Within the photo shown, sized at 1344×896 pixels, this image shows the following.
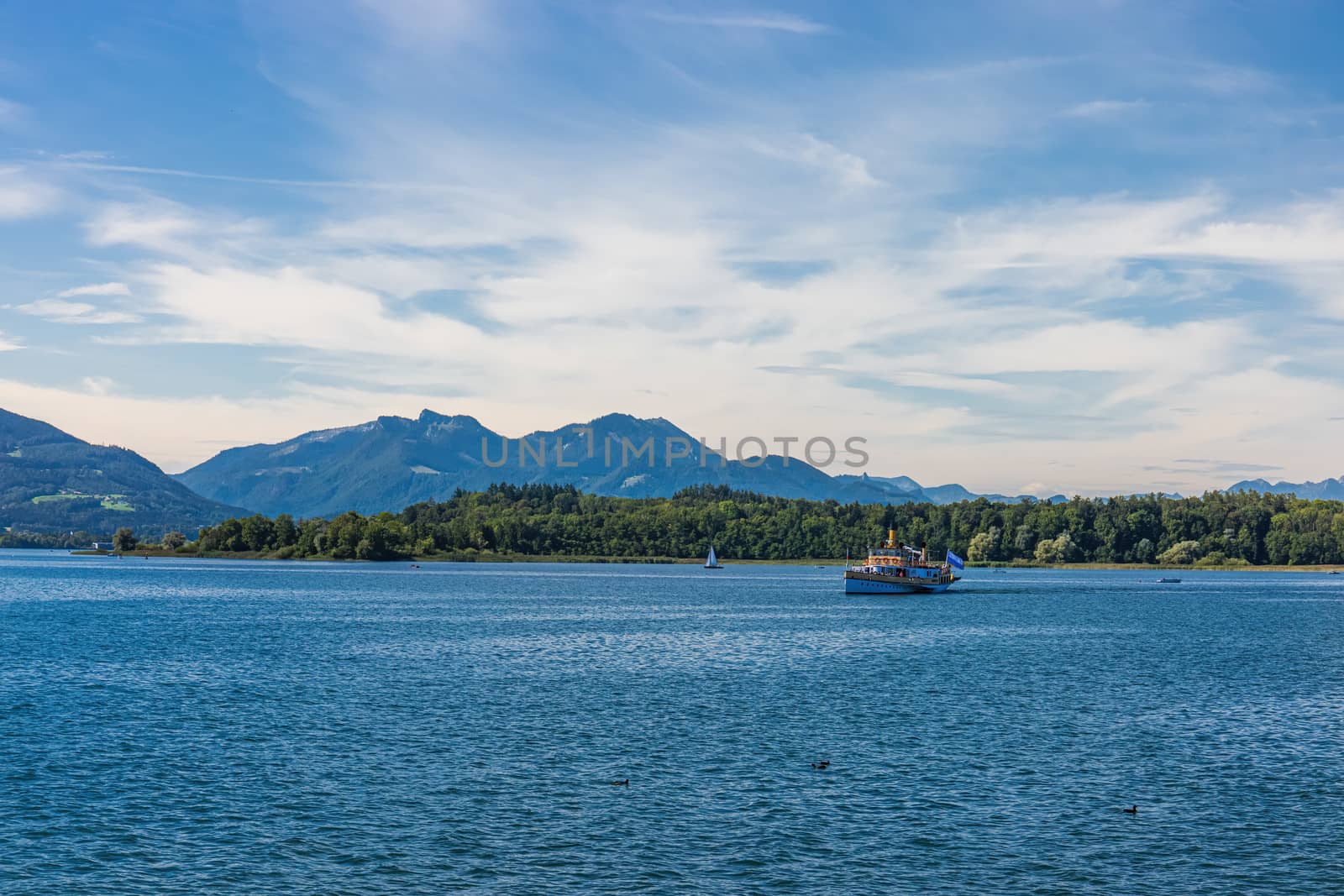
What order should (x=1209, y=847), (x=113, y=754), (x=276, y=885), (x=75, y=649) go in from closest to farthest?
(x=276, y=885)
(x=1209, y=847)
(x=113, y=754)
(x=75, y=649)

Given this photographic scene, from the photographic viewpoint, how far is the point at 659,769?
50.3 meters

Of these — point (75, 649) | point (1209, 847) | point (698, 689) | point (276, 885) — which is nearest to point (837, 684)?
point (698, 689)

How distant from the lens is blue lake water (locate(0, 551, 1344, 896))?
36188 mm

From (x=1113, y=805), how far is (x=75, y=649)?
288 ft

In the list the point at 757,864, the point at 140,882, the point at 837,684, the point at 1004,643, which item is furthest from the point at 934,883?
the point at 1004,643

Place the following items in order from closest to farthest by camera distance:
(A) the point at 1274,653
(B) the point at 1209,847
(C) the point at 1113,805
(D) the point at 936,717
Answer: (B) the point at 1209,847 → (C) the point at 1113,805 → (D) the point at 936,717 → (A) the point at 1274,653

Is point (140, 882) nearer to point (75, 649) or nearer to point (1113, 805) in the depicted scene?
point (1113, 805)

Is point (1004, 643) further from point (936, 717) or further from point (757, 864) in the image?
point (757, 864)

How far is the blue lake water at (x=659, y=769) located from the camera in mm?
36188

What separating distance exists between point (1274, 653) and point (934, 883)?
8720 centimetres

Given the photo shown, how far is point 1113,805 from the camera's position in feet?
146

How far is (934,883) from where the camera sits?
35031 millimetres

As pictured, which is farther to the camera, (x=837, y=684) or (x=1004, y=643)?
(x=1004, y=643)

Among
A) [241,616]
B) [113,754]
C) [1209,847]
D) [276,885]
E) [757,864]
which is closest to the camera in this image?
[276,885]
